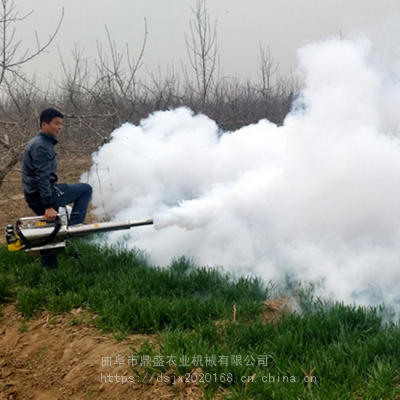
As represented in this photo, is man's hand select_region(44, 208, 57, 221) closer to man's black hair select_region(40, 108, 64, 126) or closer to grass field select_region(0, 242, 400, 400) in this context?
grass field select_region(0, 242, 400, 400)

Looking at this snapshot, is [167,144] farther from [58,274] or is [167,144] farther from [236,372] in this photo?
[236,372]

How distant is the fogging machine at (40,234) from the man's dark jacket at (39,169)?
0.81 ft

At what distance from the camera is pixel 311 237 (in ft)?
16.9

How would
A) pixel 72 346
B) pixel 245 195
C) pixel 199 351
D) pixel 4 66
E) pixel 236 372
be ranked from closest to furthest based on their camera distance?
1. pixel 236 372
2. pixel 199 351
3. pixel 72 346
4. pixel 245 195
5. pixel 4 66

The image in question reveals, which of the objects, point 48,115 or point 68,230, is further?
point 48,115

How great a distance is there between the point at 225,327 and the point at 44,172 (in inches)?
103

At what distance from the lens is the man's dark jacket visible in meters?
4.75

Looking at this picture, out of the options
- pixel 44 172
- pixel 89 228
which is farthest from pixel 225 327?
pixel 44 172

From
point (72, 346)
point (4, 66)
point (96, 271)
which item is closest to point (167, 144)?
point (4, 66)

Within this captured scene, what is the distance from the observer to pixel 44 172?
4781 mm

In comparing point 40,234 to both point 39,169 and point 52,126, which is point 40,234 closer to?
point 39,169

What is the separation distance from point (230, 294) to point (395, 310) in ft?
4.90

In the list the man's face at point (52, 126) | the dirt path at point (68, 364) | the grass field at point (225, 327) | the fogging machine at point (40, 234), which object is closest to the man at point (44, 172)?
the man's face at point (52, 126)

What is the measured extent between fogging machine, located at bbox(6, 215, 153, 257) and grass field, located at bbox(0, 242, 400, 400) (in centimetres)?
35
